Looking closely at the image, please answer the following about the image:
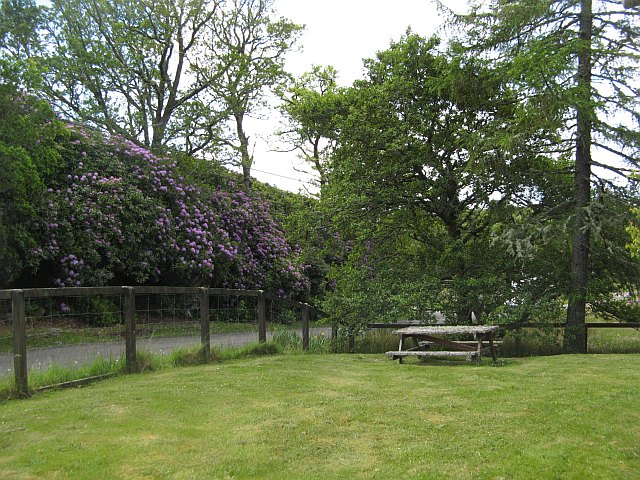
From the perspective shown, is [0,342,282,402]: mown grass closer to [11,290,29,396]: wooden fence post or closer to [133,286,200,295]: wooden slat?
[11,290,29,396]: wooden fence post

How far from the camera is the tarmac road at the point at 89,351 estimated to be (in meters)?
7.06

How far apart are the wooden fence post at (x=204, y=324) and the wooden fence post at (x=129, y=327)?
1.49 meters

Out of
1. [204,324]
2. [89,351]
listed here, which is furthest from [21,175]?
[89,351]

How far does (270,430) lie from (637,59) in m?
11.5

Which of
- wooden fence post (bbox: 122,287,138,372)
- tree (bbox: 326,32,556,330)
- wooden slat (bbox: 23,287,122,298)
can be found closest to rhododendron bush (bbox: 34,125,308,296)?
tree (bbox: 326,32,556,330)

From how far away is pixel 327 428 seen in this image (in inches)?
210

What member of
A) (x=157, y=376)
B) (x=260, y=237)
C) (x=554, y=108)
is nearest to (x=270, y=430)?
(x=157, y=376)

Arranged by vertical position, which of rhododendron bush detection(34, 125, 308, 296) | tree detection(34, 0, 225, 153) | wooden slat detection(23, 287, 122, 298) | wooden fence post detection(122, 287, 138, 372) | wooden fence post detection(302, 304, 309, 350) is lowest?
wooden fence post detection(302, 304, 309, 350)

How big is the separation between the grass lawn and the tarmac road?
1.59 ft

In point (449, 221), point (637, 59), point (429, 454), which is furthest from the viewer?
point (449, 221)

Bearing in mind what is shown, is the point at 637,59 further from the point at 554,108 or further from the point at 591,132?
the point at 554,108

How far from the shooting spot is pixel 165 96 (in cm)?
2738

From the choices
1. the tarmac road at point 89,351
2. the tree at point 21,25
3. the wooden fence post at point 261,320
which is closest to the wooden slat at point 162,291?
the tarmac road at point 89,351

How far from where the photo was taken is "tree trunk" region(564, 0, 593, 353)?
1288 cm
